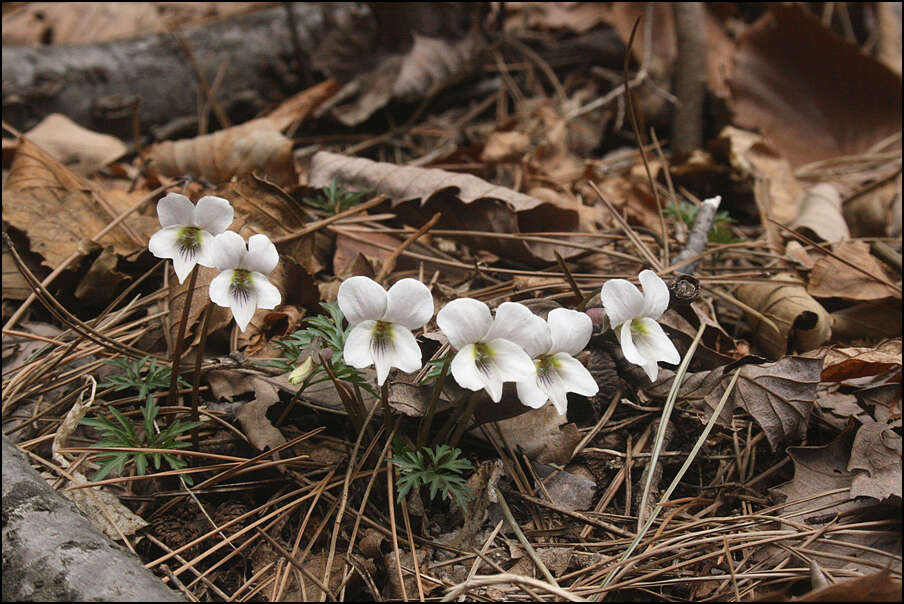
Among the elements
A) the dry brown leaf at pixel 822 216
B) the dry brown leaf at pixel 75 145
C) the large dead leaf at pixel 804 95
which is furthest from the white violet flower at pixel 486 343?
the large dead leaf at pixel 804 95

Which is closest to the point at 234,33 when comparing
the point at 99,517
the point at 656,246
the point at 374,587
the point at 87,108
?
the point at 87,108

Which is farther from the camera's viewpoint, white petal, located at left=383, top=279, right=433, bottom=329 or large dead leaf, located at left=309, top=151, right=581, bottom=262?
large dead leaf, located at left=309, top=151, right=581, bottom=262

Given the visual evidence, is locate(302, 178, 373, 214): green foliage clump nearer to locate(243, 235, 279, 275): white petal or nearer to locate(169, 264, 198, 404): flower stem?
locate(169, 264, 198, 404): flower stem

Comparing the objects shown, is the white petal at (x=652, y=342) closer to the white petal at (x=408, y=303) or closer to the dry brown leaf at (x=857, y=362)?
the white petal at (x=408, y=303)

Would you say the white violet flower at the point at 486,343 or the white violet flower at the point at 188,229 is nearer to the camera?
the white violet flower at the point at 486,343

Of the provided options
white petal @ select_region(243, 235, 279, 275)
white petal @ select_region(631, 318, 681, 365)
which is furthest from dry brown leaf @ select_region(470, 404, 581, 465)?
white petal @ select_region(243, 235, 279, 275)
